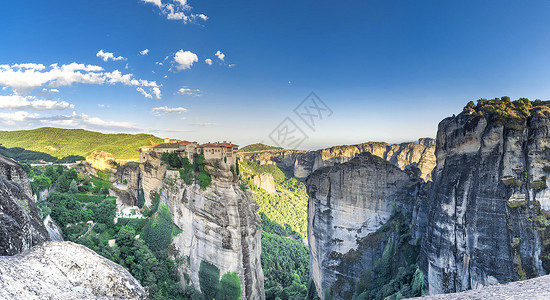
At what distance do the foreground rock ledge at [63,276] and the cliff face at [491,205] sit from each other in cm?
1413

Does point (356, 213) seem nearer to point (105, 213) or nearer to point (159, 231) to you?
point (159, 231)

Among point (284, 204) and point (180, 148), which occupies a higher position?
point (180, 148)

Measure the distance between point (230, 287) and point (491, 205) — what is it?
1897cm

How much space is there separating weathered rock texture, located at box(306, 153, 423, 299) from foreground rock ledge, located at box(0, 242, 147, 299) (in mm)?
20355

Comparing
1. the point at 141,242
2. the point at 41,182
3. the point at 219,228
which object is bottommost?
the point at 141,242

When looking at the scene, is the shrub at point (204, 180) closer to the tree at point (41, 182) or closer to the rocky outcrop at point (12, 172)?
the rocky outcrop at point (12, 172)

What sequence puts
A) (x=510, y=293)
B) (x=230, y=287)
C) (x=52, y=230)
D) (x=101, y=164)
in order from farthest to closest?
1. (x=101, y=164)
2. (x=230, y=287)
3. (x=52, y=230)
4. (x=510, y=293)

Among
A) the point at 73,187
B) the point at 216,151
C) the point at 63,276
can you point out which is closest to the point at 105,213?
the point at 73,187

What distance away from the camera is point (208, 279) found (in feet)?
Answer: 74.2

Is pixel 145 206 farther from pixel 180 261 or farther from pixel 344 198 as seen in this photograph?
pixel 344 198

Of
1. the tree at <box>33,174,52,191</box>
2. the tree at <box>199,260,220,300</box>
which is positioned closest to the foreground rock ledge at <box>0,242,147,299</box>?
the tree at <box>199,260,220,300</box>

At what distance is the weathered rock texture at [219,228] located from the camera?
2200 centimetres

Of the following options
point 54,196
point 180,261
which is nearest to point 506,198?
point 180,261

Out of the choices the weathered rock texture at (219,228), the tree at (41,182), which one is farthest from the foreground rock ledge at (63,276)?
the tree at (41,182)
